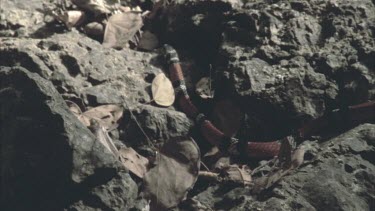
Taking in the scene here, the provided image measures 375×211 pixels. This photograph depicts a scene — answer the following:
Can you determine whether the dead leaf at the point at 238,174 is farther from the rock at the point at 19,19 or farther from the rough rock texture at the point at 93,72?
the rock at the point at 19,19

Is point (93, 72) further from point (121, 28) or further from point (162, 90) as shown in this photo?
point (121, 28)

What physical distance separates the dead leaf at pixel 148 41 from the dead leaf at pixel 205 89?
0.62 metres

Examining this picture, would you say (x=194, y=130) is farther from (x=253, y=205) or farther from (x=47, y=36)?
(x=47, y=36)

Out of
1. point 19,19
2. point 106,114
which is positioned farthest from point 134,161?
point 19,19

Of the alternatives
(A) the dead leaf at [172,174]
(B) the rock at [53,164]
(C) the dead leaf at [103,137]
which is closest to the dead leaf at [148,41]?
(C) the dead leaf at [103,137]

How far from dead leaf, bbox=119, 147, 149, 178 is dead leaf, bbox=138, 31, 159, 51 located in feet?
3.99

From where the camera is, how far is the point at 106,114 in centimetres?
371

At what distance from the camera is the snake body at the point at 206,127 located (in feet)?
12.1

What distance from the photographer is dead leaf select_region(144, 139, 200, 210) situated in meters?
3.16

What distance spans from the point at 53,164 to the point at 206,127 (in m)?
1.21

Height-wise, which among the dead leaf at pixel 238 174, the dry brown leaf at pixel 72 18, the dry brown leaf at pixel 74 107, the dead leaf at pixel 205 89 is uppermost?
the dry brown leaf at pixel 72 18

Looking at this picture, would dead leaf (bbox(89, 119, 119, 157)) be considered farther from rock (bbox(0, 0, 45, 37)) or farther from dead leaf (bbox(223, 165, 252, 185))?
rock (bbox(0, 0, 45, 37))

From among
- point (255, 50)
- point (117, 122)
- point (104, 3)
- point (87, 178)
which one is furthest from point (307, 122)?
point (104, 3)

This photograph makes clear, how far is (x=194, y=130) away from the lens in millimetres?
3809
